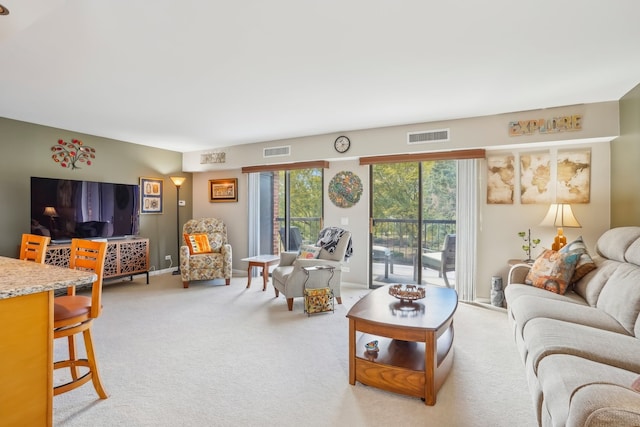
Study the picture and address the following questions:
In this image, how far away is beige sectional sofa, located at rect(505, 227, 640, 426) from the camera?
118 centimetres

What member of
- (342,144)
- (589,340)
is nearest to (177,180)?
(342,144)

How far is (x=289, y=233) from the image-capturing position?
5.77 m

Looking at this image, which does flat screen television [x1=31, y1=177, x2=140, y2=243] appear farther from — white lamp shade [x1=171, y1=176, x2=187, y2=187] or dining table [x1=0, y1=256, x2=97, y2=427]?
dining table [x1=0, y1=256, x2=97, y2=427]

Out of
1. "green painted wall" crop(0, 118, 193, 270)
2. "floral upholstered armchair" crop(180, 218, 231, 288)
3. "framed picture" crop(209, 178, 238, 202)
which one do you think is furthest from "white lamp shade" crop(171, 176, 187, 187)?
"floral upholstered armchair" crop(180, 218, 231, 288)

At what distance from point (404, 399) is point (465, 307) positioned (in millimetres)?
2334

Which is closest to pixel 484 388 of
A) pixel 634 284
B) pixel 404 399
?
pixel 404 399

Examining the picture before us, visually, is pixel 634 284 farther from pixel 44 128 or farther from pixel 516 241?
pixel 44 128

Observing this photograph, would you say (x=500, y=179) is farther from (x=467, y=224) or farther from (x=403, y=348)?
(x=403, y=348)

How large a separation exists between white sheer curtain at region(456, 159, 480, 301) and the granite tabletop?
A: 13.0ft

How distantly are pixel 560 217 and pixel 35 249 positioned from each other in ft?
15.9

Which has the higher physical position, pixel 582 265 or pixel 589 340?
pixel 582 265

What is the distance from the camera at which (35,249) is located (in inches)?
96.5

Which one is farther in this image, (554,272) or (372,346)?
(554,272)

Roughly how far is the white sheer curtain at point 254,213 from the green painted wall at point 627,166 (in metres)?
4.88
